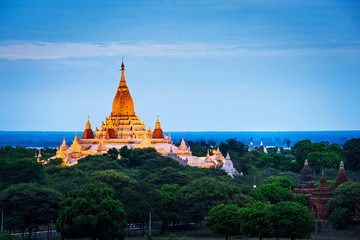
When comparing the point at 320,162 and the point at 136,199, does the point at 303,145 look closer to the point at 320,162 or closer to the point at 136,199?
the point at 320,162

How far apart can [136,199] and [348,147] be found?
251ft

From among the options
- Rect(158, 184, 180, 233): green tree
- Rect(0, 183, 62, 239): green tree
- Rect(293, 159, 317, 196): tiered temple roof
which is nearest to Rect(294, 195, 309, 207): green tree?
Rect(293, 159, 317, 196): tiered temple roof

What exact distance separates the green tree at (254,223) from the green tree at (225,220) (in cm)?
112

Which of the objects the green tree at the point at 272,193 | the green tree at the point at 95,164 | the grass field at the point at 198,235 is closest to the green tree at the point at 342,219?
the grass field at the point at 198,235

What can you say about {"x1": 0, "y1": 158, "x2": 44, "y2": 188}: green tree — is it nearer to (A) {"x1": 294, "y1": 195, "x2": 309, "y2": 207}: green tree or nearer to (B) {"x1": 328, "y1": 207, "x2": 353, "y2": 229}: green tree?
(A) {"x1": 294, "y1": 195, "x2": 309, "y2": 207}: green tree

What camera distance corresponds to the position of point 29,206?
57.1 meters

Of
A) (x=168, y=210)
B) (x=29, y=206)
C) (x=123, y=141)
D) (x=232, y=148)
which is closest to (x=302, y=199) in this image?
(x=168, y=210)

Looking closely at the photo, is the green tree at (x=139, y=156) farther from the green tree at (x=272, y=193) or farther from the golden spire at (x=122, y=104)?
the green tree at (x=272, y=193)

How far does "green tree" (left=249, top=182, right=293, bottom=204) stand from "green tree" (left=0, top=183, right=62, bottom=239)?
20510 mm

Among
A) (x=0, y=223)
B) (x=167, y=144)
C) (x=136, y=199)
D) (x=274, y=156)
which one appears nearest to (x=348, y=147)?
(x=274, y=156)

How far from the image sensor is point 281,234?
56688 millimetres

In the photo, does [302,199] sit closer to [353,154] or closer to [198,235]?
[198,235]

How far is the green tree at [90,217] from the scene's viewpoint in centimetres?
5312

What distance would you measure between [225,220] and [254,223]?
2908 millimetres
